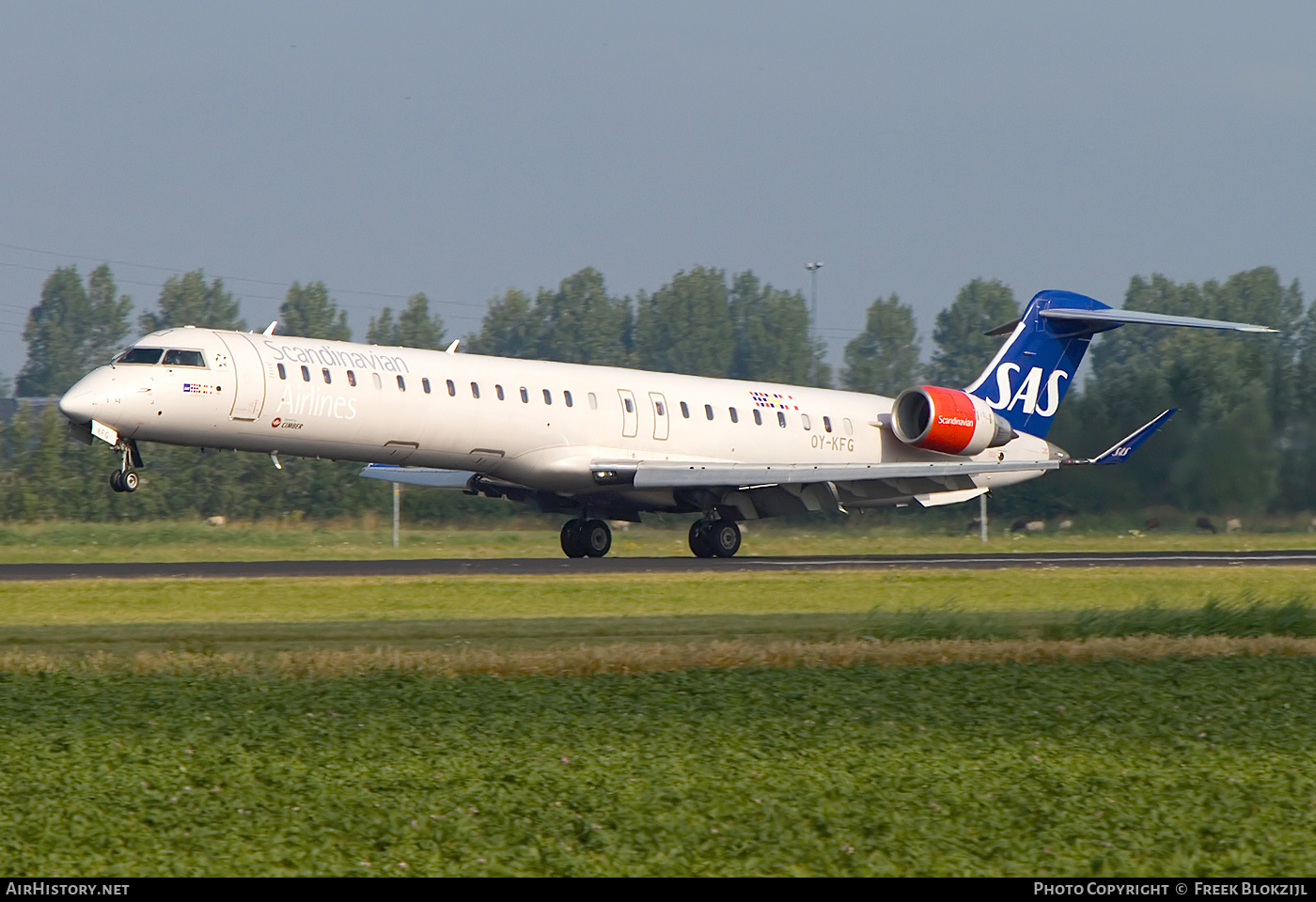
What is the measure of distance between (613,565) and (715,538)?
3559 millimetres

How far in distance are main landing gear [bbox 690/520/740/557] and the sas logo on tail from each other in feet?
24.7

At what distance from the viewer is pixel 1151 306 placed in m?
89.6

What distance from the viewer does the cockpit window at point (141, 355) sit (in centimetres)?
2352

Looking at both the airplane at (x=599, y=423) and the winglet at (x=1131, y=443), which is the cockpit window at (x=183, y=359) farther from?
the winglet at (x=1131, y=443)

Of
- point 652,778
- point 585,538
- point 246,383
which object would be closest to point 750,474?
point 585,538

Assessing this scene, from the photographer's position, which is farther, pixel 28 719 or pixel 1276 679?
pixel 1276 679

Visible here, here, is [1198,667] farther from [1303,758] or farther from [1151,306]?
[1151,306]

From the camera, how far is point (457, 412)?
25.6 metres

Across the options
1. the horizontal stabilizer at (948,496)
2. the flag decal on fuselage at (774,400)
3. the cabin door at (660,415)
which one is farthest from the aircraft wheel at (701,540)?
the horizontal stabilizer at (948,496)

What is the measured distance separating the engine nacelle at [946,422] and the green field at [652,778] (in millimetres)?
19819

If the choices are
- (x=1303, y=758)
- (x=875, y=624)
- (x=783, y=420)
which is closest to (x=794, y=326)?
(x=783, y=420)

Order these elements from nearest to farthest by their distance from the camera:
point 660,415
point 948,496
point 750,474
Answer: point 750,474 < point 660,415 < point 948,496

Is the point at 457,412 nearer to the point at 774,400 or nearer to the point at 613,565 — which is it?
the point at 613,565
